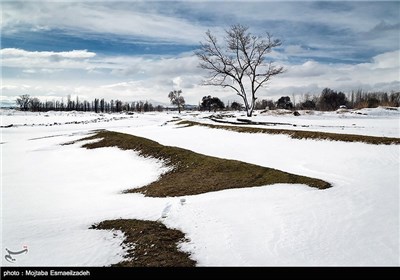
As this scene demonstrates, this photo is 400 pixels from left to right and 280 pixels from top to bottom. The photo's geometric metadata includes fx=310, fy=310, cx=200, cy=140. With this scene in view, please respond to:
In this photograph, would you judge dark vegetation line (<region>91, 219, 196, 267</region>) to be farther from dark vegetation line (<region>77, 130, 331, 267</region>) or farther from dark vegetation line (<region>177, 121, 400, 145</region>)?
→ dark vegetation line (<region>177, 121, 400, 145</region>)

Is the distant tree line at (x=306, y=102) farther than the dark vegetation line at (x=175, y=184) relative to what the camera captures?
Yes

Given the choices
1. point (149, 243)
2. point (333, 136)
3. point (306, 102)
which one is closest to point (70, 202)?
point (149, 243)

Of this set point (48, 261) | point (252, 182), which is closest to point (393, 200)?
point (252, 182)

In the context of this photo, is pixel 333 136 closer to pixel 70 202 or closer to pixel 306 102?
pixel 70 202

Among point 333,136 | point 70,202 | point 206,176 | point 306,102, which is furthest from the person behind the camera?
point 306,102

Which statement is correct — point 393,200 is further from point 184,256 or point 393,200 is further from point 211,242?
point 184,256

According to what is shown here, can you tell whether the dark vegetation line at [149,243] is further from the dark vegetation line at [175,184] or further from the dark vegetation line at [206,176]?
the dark vegetation line at [206,176]

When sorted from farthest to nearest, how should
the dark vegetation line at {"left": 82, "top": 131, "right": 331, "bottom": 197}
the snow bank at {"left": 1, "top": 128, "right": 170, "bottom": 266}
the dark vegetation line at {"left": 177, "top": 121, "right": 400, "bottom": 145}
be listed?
1. the dark vegetation line at {"left": 177, "top": 121, "right": 400, "bottom": 145}
2. the dark vegetation line at {"left": 82, "top": 131, "right": 331, "bottom": 197}
3. the snow bank at {"left": 1, "top": 128, "right": 170, "bottom": 266}

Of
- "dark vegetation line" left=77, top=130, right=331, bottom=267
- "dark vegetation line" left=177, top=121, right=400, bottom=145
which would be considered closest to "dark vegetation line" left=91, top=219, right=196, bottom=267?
"dark vegetation line" left=77, top=130, right=331, bottom=267

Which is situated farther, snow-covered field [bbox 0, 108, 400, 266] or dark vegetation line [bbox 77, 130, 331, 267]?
dark vegetation line [bbox 77, 130, 331, 267]

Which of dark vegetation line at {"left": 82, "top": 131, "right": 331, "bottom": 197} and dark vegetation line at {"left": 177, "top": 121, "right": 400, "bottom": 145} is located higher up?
dark vegetation line at {"left": 177, "top": 121, "right": 400, "bottom": 145}

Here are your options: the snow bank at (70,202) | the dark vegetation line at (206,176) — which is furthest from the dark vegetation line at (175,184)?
the snow bank at (70,202)

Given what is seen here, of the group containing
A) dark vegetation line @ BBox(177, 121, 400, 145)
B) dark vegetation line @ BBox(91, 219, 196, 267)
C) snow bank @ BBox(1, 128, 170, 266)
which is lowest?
snow bank @ BBox(1, 128, 170, 266)

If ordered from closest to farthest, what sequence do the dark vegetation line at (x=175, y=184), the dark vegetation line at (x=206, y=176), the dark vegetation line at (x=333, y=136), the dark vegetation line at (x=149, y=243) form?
the dark vegetation line at (x=149, y=243)
the dark vegetation line at (x=175, y=184)
the dark vegetation line at (x=206, y=176)
the dark vegetation line at (x=333, y=136)
